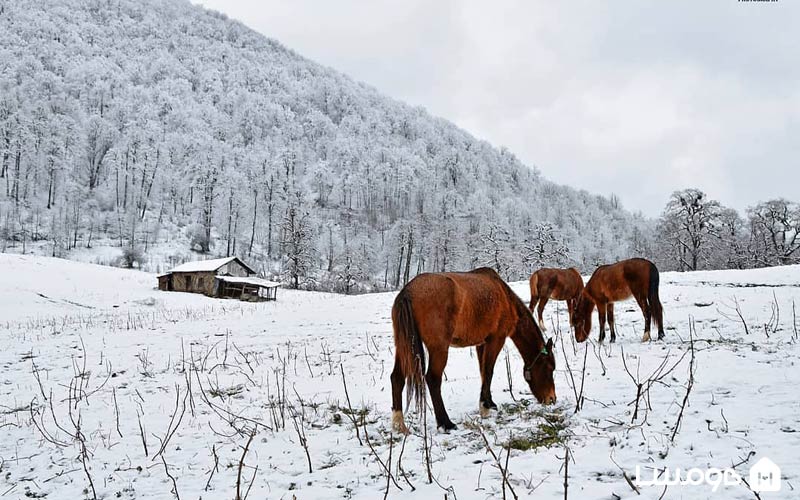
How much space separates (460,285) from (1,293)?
41.8 meters

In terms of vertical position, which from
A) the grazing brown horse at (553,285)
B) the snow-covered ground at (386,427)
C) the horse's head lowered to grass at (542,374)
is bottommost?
the snow-covered ground at (386,427)

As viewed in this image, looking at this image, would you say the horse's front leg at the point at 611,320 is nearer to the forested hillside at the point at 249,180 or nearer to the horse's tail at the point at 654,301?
the horse's tail at the point at 654,301

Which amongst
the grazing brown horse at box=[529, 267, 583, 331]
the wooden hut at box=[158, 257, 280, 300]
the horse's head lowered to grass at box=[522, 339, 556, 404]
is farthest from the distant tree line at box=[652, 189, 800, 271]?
the horse's head lowered to grass at box=[522, 339, 556, 404]

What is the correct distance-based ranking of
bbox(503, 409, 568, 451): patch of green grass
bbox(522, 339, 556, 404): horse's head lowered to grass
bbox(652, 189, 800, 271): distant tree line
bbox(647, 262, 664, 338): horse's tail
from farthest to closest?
bbox(652, 189, 800, 271): distant tree line
bbox(647, 262, 664, 338): horse's tail
bbox(522, 339, 556, 404): horse's head lowered to grass
bbox(503, 409, 568, 451): patch of green grass

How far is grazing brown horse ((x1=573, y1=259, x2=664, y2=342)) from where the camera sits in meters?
8.66

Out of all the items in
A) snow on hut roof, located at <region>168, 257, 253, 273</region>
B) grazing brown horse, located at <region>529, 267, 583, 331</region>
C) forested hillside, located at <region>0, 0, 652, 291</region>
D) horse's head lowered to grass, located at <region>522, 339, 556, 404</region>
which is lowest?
horse's head lowered to grass, located at <region>522, 339, 556, 404</region>

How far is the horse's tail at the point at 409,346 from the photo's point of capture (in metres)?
4.48

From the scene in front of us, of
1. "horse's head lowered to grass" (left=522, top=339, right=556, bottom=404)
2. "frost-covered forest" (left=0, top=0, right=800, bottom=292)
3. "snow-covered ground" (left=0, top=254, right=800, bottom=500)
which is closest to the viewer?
"snow-covered ground" (left=0, top=254, right=800, bottom=500)

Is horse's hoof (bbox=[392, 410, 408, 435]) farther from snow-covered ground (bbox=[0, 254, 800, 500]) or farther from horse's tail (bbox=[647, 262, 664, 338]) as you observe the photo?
horse's tail (bbox=[647, 262, 664, 338])

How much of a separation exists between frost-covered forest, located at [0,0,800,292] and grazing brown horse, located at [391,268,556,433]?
168 feet

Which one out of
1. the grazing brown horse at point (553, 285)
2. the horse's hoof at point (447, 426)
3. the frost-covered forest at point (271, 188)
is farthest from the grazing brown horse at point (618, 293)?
the frost-covered forest at point (271, 188)

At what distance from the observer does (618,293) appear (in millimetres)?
9070

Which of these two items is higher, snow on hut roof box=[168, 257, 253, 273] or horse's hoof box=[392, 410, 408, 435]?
snow on hut roof box=[168, 257, 253, 273]

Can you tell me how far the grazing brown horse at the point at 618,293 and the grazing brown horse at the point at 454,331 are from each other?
151 inches
